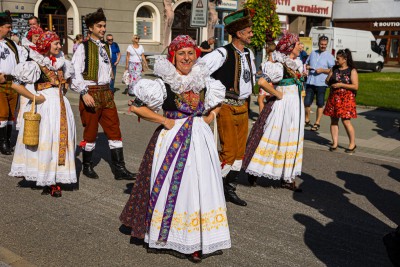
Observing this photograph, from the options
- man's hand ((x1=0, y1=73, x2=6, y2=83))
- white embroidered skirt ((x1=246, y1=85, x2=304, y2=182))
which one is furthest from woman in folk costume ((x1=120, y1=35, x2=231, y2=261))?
man's hand ((x1=0, y1=73, x2=6, y2=83))

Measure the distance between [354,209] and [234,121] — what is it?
5.78ft

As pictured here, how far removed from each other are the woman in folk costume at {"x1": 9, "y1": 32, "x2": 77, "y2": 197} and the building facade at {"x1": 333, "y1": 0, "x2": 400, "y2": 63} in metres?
32.4

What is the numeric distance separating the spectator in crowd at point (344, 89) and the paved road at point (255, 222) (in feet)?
3.38

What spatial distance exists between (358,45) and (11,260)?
27422mm

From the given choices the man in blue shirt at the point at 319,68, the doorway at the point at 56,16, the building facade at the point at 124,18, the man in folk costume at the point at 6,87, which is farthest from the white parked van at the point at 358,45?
the man in folk costume at the point at 6,87

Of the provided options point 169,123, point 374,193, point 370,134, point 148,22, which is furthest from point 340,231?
point 148,22

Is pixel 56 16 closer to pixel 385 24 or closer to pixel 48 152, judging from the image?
pixel 48 152

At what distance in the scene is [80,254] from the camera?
14.4 ft

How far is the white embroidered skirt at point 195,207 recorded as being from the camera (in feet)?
13.6

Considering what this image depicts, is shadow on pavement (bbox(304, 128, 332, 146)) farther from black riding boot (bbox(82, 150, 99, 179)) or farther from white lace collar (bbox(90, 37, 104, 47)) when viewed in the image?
white lace collar (bbox(90, 37, 104, 47))

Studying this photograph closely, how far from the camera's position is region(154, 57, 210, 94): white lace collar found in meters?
4.18

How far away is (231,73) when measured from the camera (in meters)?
5.66

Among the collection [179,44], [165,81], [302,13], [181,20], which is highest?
[302,13]

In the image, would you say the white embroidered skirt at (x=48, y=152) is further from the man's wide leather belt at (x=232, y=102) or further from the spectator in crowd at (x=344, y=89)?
the spectator in crowd at (x=344, y=89)
